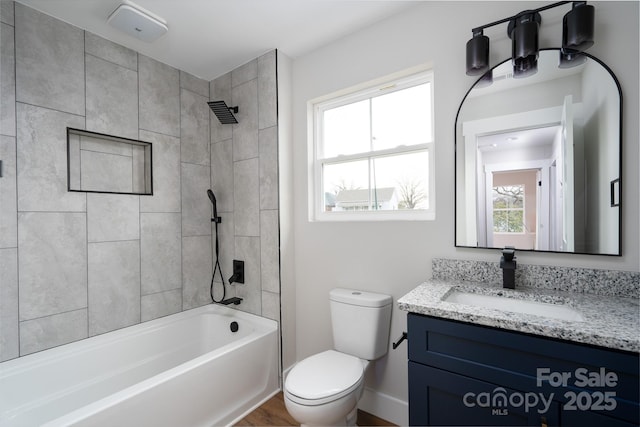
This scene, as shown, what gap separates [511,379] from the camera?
101 cm

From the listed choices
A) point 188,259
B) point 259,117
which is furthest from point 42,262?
point 259,117

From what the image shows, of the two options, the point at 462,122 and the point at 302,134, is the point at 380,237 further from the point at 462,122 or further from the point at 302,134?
the point at 302,134

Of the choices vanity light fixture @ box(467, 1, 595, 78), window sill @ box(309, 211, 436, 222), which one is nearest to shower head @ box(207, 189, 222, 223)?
window sill @ box(309, 211, 436, 222)

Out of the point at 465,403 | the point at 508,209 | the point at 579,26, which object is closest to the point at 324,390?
the point at 465,403

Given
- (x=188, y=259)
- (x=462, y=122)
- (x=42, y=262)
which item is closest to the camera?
(x=462, y=122)

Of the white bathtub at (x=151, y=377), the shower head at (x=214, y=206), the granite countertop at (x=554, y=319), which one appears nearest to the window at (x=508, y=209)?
the granite countertop at (x=554, y=319)

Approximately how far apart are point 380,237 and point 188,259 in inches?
65.6

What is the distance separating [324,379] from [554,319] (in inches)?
41.9

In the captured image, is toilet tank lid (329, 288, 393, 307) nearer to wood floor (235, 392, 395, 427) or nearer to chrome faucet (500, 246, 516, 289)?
chrome faucet (500, 246, 516, 289)

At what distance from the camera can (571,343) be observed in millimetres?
924

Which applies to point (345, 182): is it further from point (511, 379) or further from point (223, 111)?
point (511, 379)

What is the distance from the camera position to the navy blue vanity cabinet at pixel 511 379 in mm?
874

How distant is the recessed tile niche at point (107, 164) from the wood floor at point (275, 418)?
5.83 ft

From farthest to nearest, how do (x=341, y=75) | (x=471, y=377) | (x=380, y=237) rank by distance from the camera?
(x=341, y=75) < (x=380, y=237) < (x=471, y=377)
